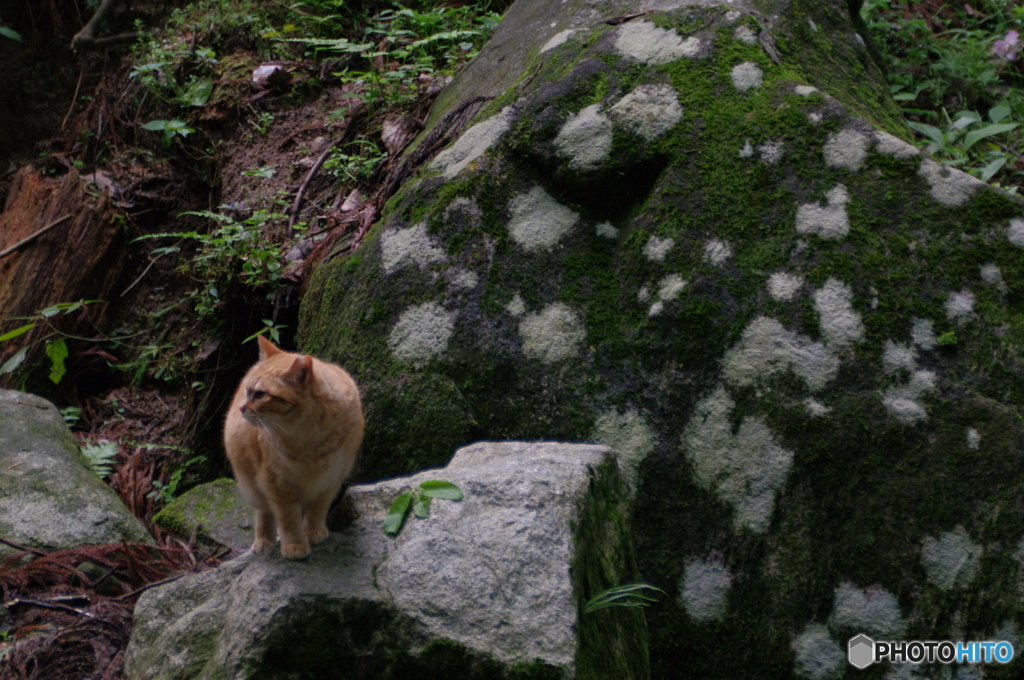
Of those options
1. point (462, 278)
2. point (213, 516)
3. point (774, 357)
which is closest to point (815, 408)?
point (774, 357)

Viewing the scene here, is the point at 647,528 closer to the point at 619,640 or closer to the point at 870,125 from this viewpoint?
the point at 619,640

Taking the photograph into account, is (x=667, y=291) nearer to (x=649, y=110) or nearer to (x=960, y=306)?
(x=649, y=110)

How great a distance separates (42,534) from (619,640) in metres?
2.85

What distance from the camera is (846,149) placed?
10.7 feet

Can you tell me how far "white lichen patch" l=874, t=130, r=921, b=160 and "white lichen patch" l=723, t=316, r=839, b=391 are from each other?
0.91 metres

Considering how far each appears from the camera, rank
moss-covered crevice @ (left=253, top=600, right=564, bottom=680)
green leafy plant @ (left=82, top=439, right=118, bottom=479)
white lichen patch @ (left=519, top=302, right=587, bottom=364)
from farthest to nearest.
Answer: green leafy plant @ (left=82, top=439, right=118, bottom=479), white lichen patch @ (left=519, top=302, right=587, bottom=364), moss-covered crevice @ (left=253, top=600, right=564, bottom=680)

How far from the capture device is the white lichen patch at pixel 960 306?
294cm

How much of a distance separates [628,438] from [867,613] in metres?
1.07

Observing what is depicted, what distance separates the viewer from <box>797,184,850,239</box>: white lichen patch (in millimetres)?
3152

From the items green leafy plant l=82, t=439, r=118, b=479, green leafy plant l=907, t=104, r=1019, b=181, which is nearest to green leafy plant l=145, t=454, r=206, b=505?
green leafy plant l=82, t=439, r=118, b=479

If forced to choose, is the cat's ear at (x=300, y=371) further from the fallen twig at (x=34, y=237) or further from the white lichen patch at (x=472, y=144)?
the fallen twig at (x=34, y=237)

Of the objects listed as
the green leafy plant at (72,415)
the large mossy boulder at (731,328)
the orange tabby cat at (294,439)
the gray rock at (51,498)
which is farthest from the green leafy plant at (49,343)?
the orange tabby cat at (294,439)

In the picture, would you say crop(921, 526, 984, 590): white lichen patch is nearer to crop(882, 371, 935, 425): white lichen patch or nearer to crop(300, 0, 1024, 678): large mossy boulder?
crop(300, 0, 1024, 678): large mossy boulder

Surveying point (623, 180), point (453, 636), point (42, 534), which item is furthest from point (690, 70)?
point (42, 534)
